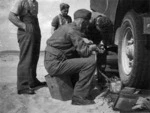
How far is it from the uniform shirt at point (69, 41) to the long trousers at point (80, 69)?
130 mm

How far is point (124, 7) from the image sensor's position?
5.37 meters

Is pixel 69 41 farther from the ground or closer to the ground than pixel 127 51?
farther from the ground

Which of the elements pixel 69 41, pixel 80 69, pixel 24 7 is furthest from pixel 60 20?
pixel 80 69

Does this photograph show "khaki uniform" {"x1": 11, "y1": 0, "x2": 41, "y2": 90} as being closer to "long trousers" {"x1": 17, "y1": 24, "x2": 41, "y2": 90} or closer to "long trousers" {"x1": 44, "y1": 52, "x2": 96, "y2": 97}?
"long trousers" {"x1": 17, "y1": 24, "x2": 41, "y2": 90}

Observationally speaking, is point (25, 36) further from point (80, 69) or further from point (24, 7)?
point (80, 69)

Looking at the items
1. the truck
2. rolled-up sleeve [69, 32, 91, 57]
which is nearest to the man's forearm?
rolled-up sleeve [69, 32, 91, 57]

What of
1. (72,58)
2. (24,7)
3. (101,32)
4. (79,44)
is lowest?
(72,58)

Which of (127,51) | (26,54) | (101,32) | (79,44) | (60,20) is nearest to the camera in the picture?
(79,44)

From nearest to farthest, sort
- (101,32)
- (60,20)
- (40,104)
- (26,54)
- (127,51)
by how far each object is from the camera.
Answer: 1. (40,104)
2. (127,51)
3. (26,54)
4. (101,32)
5. (60,20)

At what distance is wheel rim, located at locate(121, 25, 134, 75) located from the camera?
5.04 m

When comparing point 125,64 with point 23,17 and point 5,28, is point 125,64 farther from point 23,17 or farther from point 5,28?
point 5,28

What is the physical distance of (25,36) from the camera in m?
5.20

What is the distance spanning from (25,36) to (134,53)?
176 centimetres

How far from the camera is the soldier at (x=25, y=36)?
5133mm
